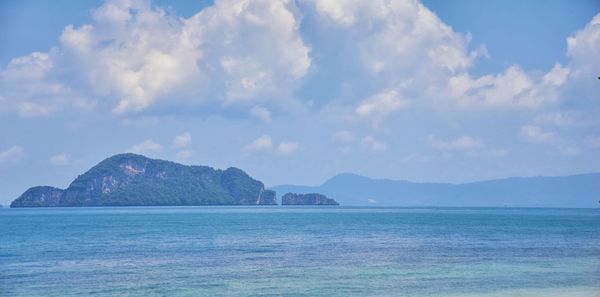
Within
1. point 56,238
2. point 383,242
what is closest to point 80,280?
point 383,242

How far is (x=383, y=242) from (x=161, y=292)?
37512 millimetres

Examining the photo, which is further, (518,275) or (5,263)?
(5,263)

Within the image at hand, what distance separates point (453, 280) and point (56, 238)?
180ft

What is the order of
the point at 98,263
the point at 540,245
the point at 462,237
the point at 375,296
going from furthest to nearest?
the point at 462,237, the point at 540,245, the point at 98,263, the point at 375,296

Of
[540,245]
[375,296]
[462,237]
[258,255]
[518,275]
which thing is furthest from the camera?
[462,237]

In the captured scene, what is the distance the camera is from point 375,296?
37.3 meters

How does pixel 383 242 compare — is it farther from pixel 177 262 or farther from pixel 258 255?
pixel 177 262

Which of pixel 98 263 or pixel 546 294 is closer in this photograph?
pixel 546 294

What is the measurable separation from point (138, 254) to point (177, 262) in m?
7.80

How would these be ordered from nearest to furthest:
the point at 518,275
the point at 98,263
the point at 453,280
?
the point at 453,280
the point at 518,275
the point at 98,263

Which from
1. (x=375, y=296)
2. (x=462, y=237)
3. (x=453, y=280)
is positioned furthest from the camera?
(x=462, y=237)

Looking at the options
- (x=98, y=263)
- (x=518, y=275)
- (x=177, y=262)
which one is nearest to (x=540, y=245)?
(x=518, y=275)

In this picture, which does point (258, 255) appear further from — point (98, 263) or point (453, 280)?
point (453, 280)

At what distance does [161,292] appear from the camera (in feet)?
126
